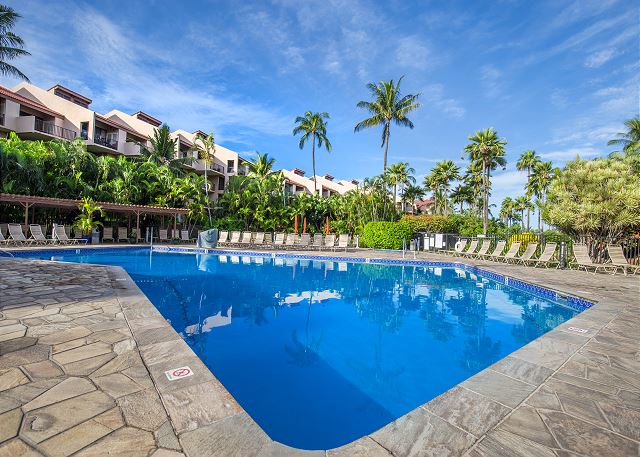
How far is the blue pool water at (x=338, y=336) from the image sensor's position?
10.5 feet

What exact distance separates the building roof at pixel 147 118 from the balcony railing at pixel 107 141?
17.0ft

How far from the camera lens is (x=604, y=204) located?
13.3 meters

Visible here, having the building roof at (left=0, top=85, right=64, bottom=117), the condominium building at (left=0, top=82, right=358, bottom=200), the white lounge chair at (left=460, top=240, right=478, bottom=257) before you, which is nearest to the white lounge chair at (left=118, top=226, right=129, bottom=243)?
the condominium building at (left=0, top=82, right=358, bottom=200)

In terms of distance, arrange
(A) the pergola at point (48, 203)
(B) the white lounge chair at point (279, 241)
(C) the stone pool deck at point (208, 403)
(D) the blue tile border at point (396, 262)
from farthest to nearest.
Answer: (B) the white lounge chair at point (279, 241) < (A) the pergola at point (48, 203) < (D) the blue tile border at point (396, 262) < (C) the stone pool deck at point (208, 403)

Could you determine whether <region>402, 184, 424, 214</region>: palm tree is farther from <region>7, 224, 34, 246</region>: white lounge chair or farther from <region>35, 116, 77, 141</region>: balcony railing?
<region>7, 224, 34, 246</region>: white lounge chair

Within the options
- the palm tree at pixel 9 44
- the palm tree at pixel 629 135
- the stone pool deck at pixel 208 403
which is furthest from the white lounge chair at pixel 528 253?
the palm tree at pixel 9 44

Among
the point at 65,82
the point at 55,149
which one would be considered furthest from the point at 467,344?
the point at 65,82

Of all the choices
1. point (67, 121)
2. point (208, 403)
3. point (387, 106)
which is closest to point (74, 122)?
point (67, 121)

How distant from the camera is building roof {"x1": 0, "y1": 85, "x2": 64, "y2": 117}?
907 inches

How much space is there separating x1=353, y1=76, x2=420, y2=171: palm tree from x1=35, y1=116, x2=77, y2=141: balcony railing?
2461 cm

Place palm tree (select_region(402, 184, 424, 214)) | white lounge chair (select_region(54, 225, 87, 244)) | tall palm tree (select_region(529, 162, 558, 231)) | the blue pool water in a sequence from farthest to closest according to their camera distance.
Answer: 1. palm tree (select_region(402, 184, 424, 214))
2. tall palm tree (select_region(529, 162, 558, 231))
3. white lounge chair (select_region(54, 225, 87, 244))
4. the blue pool water

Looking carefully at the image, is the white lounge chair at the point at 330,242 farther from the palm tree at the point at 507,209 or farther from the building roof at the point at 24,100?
the palm tree at the point at 507,209

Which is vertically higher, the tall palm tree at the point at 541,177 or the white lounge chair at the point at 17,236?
the tall palm tree at the point at 541,177

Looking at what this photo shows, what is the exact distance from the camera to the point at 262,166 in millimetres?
29609
